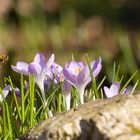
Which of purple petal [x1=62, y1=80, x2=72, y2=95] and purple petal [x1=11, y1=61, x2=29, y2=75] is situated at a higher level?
purple petal [x1=11, y1=61, x2=29, y2=75]

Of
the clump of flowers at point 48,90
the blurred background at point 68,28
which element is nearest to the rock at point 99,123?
the clump of flowers at point 48,90

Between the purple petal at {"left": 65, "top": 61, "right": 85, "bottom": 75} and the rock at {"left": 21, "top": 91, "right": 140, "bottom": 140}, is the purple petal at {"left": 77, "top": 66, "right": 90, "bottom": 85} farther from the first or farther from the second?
the rock at {"left": 21, "top": 91, "right": 140, "bottom": 140}

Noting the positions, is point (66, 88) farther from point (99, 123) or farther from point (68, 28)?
point (68, 28)

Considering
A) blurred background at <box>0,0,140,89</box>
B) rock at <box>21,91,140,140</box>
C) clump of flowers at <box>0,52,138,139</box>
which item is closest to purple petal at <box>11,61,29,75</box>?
clump of flowers at <box>0,52,138,139</box>

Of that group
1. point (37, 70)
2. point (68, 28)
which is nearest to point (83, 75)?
point (37, 70)

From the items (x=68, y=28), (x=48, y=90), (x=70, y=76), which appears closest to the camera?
(x=70, y=76)

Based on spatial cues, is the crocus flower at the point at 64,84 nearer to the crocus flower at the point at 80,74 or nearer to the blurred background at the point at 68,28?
the crocus flower at the point at 80,74
